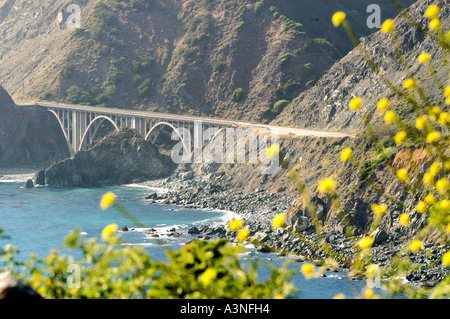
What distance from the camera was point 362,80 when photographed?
71.9 m

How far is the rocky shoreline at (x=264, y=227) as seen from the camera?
36.9m

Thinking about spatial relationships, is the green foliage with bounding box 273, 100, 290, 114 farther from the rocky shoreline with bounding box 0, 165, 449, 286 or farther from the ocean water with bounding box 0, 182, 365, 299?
the ocean water with bounding box 0, 182, 365, 299

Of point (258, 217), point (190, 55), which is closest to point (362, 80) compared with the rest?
point (258, 217)

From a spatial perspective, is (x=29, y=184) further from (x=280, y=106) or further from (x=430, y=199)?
(x=430, y=199)

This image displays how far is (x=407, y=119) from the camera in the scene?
164 feet

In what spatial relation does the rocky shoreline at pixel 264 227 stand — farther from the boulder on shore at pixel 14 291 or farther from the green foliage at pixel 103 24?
the green foliage at pixel 103 24

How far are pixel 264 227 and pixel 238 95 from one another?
1900 inches

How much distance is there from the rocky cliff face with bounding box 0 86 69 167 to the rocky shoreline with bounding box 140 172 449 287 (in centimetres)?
2845

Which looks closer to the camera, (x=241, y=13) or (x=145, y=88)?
(x=145, y=88)

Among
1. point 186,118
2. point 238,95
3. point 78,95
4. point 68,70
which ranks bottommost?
point 186,118

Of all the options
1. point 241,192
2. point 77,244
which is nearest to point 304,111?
point 241,192
